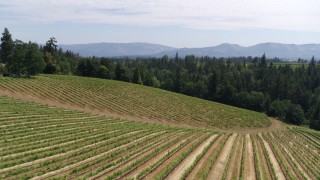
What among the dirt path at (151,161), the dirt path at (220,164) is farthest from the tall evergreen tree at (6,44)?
the dirt path at (220,164)

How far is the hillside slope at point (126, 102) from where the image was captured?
6831cm

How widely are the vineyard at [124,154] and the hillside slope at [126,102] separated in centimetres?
2171

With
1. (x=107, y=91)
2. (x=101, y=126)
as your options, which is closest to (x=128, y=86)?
(x=107, y=91)

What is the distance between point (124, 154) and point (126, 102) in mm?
47248

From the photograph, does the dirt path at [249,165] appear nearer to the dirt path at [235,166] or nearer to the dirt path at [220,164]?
the dirt path at [235,166]

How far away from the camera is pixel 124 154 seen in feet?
102

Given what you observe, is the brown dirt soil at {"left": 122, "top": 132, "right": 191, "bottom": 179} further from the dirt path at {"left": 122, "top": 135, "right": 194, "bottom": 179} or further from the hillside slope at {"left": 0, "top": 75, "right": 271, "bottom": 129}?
the hillside slope at {"left": 0, "top": 75, "right": 271, "bottom": 129}

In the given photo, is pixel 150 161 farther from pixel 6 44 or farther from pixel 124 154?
pixel 6 44

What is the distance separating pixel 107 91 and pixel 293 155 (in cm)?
5606

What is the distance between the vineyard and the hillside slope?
21705 millimetres

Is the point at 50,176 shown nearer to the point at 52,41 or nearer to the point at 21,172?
the point at 21,172

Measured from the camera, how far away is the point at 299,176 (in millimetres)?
29312

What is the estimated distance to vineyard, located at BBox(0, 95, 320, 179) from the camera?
83.3ft

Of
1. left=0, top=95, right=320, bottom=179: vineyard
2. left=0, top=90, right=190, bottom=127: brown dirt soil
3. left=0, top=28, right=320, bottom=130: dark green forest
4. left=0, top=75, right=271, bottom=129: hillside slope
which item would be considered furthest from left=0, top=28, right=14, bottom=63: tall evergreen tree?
left=0, top=95, right=320, bottom=179: vineyard
